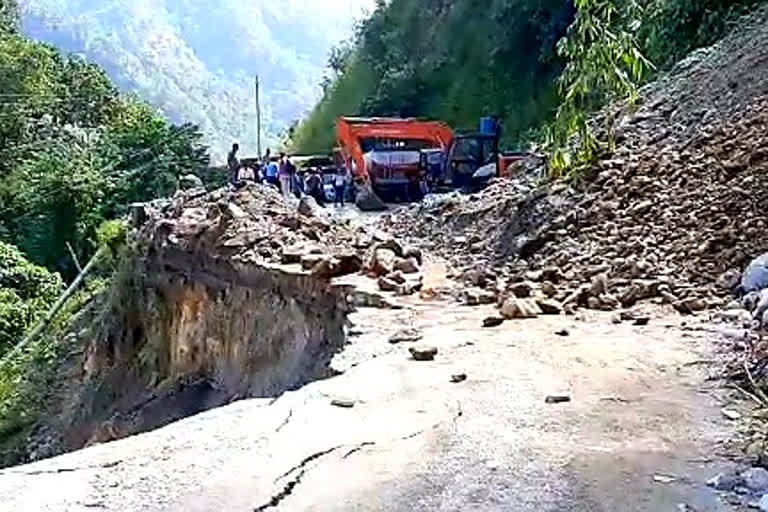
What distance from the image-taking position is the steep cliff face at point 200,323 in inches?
395

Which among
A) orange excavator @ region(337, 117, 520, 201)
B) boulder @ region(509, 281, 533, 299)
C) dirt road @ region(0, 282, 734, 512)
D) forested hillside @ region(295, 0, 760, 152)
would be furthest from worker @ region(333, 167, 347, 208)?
dirt road @ region(0, 282, 734, 512)

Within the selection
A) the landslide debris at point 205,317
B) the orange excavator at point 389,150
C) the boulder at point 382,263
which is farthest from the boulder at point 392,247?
the orange excavator at point 389,150

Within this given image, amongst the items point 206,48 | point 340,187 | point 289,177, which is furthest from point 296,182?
point 206,48

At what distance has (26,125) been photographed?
32.2 meters

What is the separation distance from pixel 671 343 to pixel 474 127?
20.8 m

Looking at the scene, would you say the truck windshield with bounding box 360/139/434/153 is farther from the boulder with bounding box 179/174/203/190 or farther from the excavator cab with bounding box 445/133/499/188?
the boulder with bounding box 179/174/203/190

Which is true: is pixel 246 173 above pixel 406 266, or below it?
above

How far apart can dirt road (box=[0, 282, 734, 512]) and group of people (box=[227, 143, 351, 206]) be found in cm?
1322

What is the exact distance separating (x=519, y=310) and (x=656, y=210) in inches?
84.2

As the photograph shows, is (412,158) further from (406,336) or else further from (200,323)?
(406,336)

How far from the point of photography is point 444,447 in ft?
16.0

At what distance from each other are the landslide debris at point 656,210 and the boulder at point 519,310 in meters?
0.32

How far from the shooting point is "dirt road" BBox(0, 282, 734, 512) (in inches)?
170

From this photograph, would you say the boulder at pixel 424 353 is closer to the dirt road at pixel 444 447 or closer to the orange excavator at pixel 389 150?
the dirt road at pixel 444 447
